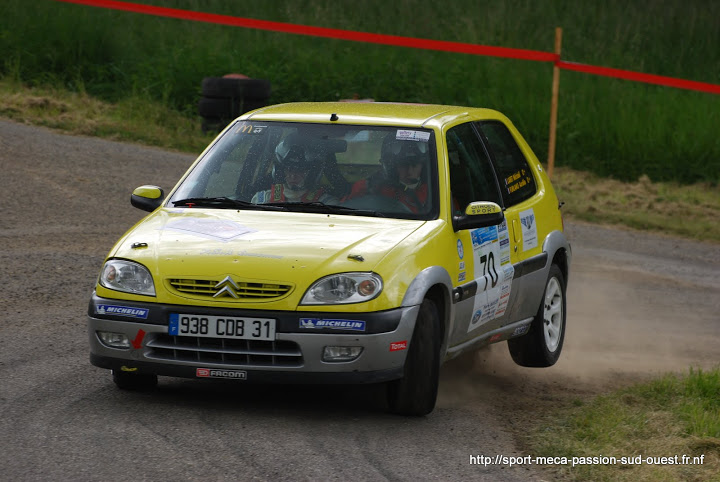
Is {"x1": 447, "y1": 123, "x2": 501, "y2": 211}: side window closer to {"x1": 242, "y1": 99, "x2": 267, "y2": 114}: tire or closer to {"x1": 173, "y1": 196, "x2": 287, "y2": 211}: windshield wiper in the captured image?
{"x1": 173, "y1": 196, "x2": 287, "y2": 211}: windshield wiper

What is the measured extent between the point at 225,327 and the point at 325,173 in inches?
57.4

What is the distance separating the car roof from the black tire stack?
9.76 meters

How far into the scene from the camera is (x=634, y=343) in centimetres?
916

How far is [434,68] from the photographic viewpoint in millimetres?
20766

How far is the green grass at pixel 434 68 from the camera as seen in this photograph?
59.6 ft

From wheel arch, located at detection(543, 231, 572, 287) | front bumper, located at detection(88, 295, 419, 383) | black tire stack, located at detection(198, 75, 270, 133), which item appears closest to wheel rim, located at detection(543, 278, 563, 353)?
wheel arch, located at detection(543, 231, 572, 287)

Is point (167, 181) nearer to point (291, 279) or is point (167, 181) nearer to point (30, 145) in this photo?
point (30, 145)

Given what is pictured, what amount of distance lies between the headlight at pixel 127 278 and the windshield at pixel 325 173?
34.7 inches


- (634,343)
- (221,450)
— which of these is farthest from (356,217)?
(634,343)

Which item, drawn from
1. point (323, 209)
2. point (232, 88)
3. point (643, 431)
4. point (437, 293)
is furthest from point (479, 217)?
point (232, 88)

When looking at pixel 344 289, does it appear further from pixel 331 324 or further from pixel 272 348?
pixel 272 348

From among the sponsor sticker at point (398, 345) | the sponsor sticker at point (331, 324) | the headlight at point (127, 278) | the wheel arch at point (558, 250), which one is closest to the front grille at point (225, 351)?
the sponsor sticker at point (331, 324)

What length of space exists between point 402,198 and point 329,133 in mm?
693

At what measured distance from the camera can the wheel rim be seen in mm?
8208
